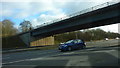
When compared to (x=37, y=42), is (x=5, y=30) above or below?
above

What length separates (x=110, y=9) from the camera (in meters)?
28.0

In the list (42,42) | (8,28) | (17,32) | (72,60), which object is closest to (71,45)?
(72,60)

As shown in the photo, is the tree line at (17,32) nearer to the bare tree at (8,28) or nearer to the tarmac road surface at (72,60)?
the bare tree at (8,28)

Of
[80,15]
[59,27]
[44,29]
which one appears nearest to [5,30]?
[44,29]

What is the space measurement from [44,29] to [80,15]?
63.0ft

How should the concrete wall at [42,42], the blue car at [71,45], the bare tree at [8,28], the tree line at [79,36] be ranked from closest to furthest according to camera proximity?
the blue car at [71,45]
the concrete wall at [42,42]
the bare tree at [8,28]
the tree line at [79,36]

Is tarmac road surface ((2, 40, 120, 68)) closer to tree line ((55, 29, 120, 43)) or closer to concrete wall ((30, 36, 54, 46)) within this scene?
concrete wall ((30, 36, 54, 46))

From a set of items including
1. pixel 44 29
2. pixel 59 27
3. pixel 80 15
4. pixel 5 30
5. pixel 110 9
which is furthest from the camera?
pixel 5 30

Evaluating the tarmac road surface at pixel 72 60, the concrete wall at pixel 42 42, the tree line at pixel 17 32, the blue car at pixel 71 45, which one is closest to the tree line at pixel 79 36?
the tree line at pixel 17 32

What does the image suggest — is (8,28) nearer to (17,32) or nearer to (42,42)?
(17,32)

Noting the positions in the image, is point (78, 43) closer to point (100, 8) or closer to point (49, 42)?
point (100, 8)

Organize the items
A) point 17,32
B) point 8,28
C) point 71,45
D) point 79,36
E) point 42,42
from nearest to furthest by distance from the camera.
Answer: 1. point 71,45
2. point 42,42
3. point 8,28
4. point 17,32
5. point 79,36

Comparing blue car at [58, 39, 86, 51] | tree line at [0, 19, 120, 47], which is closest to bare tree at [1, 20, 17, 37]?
tree line at [0, 19, 120, 47]

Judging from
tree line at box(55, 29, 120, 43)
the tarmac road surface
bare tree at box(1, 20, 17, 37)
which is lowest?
the tarmac road surface
